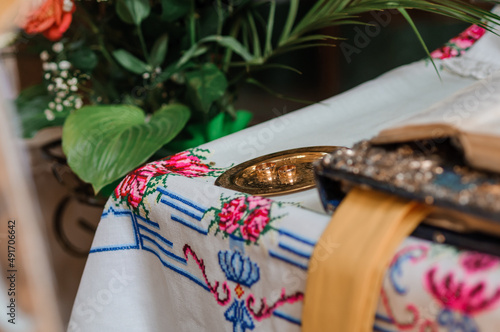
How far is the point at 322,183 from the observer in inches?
13.6

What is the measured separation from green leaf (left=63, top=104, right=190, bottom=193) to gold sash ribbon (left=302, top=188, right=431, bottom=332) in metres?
0.36

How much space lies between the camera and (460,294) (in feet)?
0.87

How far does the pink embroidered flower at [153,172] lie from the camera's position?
18.0 inches

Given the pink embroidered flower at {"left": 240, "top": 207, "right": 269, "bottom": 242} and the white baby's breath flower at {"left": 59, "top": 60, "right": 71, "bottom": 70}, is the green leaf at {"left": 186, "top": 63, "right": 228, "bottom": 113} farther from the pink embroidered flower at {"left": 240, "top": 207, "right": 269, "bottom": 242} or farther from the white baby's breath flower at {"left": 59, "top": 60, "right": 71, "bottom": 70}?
the pink embroidered flower at {"left": 240, "top": 207, "right": 269, "bottom": 242}

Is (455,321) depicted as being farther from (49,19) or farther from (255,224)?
(49,19)

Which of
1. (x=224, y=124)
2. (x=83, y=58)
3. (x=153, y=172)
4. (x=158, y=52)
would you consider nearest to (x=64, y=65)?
(x=83, y=58)

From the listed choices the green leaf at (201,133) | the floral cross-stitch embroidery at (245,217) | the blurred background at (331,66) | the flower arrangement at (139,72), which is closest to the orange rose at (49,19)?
the flower arrangement at (139,72)

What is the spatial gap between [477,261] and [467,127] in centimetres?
7

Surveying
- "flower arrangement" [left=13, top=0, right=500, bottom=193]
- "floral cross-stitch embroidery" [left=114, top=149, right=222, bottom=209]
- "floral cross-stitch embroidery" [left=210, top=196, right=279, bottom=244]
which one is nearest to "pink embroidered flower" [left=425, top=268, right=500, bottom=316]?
"floral cross-stitch embroidery" [left=210, top=196, right=279, bottom=244]

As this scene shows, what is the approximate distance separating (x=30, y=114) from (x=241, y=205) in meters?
0.59

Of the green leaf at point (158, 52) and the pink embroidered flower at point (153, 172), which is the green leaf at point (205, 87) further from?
the pink embroidered flower at point (153, 172)

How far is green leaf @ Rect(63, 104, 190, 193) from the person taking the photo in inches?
24.9

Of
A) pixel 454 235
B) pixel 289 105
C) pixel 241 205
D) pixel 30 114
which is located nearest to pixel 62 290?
pixel 30 114

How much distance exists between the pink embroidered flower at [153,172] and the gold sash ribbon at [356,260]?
0.19 meters
